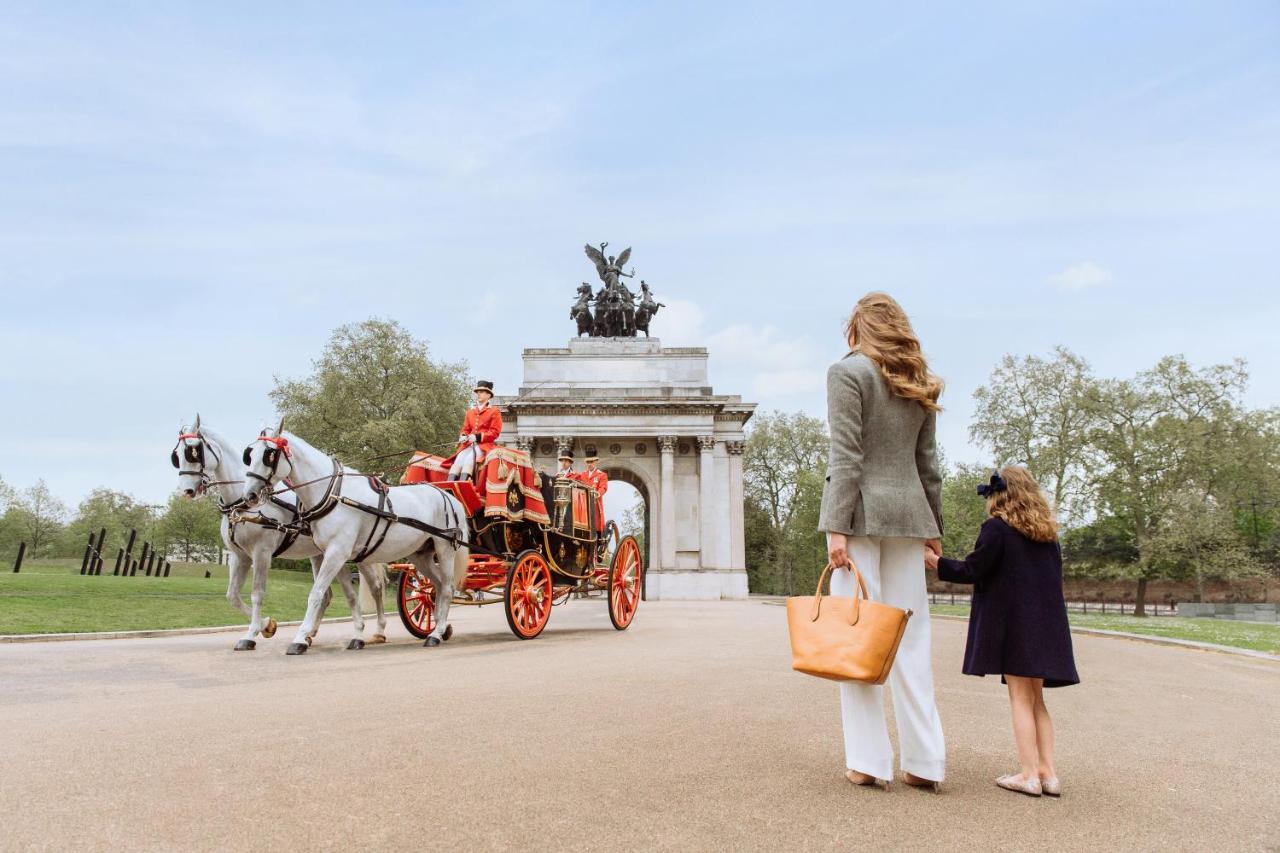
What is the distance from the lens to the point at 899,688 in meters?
4.45

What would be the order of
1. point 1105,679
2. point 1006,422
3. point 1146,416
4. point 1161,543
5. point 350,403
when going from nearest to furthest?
point 1105,679 → point 1161,543 → point 1146,416 → point 1006,422 → point 350,403

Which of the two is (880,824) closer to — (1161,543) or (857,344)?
(857,344)

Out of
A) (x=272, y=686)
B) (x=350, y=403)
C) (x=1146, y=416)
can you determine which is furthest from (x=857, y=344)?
Result: (x=350, y=403)

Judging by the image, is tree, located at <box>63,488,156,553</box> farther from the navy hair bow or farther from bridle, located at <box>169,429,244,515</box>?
the navy hair bow

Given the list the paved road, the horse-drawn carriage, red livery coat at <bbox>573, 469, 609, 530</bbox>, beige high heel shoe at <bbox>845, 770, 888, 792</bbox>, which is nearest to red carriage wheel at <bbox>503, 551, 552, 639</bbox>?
the horse-drawn carriage

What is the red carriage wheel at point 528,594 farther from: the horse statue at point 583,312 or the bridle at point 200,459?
the horse statue at point 583,312

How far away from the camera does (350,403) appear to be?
4734cm

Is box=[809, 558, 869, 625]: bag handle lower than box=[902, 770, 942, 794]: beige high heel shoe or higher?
higher

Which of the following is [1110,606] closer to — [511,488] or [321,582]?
[511,488]

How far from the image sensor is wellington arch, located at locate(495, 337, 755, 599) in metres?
44.2

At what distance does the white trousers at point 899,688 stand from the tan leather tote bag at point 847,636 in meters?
0.21

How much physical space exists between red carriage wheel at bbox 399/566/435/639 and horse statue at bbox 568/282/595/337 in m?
34.2

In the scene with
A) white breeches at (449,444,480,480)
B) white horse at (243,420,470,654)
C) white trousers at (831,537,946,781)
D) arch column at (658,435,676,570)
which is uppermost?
arch column at (658,435,676,570)

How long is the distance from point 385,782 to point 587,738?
4.94ft
